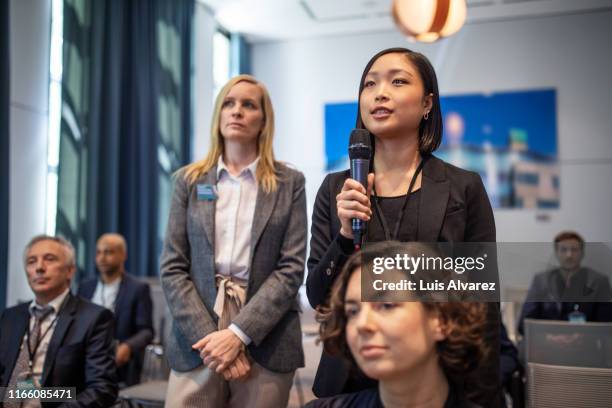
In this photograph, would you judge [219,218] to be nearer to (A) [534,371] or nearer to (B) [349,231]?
(B) [349,231]

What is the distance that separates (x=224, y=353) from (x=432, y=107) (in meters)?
0.97

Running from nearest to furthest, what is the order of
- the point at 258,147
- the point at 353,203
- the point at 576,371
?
the point at 353,203 → the point at 576,371 → the point at 258,147

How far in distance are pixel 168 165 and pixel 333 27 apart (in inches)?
117

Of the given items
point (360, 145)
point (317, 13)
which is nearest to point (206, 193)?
point (360, 145)

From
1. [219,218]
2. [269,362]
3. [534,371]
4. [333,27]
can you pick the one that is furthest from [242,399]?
[333,27]

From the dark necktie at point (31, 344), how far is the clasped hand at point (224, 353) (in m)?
0.88

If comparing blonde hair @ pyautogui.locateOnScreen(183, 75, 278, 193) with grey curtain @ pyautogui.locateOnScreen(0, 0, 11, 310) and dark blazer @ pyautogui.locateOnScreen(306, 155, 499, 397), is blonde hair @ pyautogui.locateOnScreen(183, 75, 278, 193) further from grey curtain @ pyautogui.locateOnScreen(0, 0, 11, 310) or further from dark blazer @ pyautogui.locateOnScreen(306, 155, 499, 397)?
grey curtain @ pyautogui.locateOnScreen(0, 0, 11, 310)

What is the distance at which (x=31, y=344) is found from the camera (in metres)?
2.52

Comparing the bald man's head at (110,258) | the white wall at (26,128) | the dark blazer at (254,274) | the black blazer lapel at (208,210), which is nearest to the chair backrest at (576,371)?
the dark blazer at (254,274)

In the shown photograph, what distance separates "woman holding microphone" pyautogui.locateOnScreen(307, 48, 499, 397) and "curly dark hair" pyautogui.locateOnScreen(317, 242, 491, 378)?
0.50 ft

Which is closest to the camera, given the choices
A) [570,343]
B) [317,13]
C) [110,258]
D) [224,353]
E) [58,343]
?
[570,343]

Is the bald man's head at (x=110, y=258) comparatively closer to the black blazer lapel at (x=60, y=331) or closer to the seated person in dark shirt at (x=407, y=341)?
the black blazer lapel at (x=60, y=331)

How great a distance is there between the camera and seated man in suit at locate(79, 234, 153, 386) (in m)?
4.08

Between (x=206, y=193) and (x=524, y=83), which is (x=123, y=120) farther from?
(x=524, y=83)
